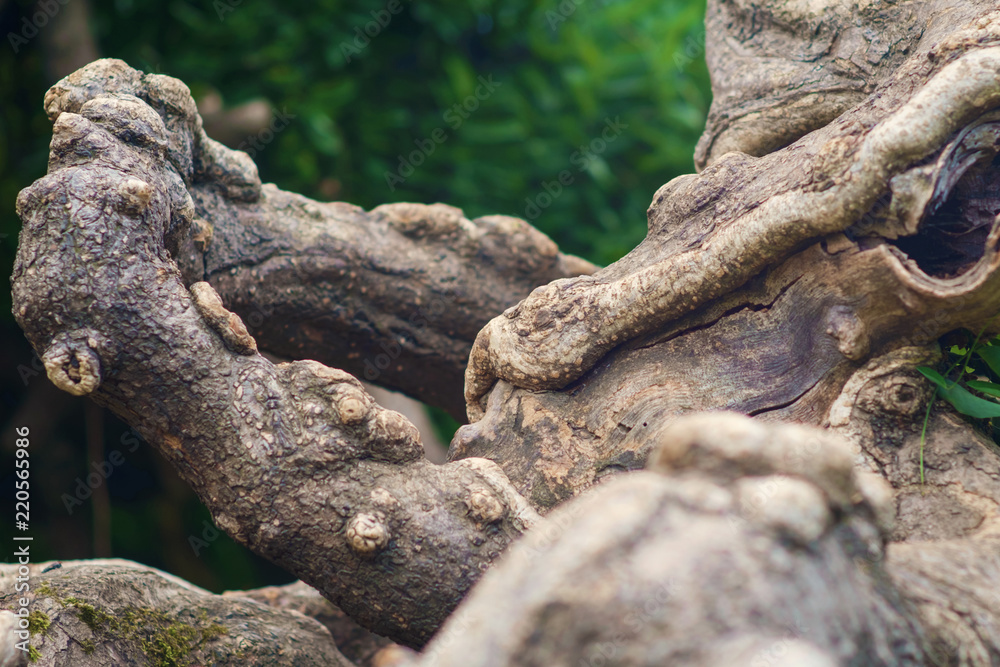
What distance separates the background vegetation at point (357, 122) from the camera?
12.5 ft

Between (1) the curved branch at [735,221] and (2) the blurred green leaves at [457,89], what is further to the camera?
(2) the blurred green leaves at [457,89]

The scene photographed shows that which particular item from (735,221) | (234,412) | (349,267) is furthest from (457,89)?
(234,412)

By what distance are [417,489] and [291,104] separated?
286 centimetres

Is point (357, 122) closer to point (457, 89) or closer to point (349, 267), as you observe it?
point (457, 89)

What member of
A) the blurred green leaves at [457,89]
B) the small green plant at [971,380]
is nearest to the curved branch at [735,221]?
the small green plant at [971,380]

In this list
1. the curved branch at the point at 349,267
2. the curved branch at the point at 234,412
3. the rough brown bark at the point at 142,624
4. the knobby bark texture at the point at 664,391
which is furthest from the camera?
the curved branch at the point at 349,267

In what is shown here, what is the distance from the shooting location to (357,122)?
4.02 m

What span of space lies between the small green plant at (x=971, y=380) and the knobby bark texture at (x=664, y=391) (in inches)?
1.5

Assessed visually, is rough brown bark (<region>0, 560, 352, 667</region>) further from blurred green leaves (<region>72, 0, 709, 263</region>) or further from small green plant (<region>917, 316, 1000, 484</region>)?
blurred green leaves (<region>72, 0, 709, 263</region>)

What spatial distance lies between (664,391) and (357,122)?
2.83 meters

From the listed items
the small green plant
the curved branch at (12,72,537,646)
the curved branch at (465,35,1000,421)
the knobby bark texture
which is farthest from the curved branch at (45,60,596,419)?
the small green plant

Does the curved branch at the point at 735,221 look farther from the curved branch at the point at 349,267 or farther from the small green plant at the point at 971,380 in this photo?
the curved branch at the point at 349,267

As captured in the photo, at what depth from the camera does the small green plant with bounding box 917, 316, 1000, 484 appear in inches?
61.0

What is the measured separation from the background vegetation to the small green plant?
99.2 inches
